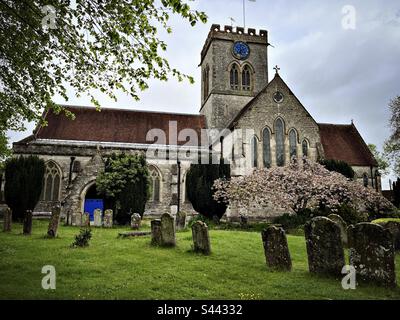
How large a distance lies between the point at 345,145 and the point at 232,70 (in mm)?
11894

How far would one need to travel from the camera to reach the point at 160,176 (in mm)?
22766

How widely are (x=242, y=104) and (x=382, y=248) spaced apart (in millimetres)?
22057

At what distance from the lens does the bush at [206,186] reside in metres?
18.6

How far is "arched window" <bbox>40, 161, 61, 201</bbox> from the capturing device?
2148 centimetres

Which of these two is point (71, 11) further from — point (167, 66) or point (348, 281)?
point (348, 281)

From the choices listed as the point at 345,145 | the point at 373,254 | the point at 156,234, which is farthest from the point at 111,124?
the point at 373,254

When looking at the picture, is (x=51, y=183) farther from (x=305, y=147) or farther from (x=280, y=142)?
(x=305, y=147)

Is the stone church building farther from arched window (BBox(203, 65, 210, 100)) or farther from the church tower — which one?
arched window (BBox(203, 65, 210, 100))

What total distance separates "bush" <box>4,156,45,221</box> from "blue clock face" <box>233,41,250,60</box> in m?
18.7

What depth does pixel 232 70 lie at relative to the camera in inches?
1079

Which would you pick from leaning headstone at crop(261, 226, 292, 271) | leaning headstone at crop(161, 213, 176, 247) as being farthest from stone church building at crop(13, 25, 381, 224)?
leaning headstone at crop(261, 226, 292, 271)

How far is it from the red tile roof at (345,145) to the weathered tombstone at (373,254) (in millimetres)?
19708

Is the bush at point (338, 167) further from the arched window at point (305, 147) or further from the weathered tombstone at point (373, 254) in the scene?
the weathered tombstone at point (373, 254)
